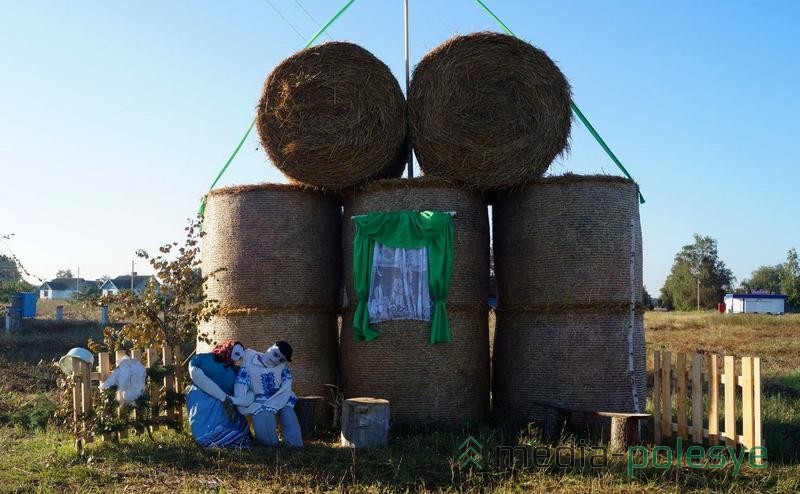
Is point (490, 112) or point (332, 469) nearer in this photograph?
point (332, 469)

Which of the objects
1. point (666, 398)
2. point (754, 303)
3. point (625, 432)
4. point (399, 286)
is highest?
point (399, 286)

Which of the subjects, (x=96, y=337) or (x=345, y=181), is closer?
(x=345, y=181)

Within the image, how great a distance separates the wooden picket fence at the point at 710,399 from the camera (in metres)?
6.91

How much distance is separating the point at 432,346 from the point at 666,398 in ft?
7.94

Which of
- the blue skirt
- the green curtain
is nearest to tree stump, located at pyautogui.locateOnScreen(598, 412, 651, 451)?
the green curtain

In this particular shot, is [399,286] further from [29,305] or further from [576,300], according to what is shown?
[29,305]

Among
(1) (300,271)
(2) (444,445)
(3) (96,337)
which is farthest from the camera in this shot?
(3) (96,337)

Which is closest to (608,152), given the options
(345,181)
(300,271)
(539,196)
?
(539,196)

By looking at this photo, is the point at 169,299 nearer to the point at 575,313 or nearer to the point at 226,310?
the point at 226,310

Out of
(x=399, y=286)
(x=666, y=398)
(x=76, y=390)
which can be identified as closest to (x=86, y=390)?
(x=76, y=390)

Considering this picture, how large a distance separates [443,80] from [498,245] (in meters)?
1.96

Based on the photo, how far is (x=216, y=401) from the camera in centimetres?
755

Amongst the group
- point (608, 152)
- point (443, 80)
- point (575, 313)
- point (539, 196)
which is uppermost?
point (443, 80)

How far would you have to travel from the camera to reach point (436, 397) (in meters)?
8.36
